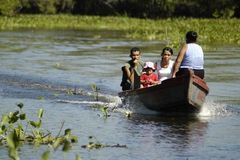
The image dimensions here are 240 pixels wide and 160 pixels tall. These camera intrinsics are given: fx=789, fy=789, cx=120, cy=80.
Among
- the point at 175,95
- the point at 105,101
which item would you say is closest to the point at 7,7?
the point at 105,101

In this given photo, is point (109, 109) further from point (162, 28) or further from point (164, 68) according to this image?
point (162, 28)

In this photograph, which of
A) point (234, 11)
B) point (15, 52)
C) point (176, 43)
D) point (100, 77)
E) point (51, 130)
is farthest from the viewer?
point (234, 11)

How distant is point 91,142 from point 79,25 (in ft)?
164

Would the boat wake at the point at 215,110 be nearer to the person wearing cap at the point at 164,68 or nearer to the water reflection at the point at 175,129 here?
the water reflection at the point at 175,129

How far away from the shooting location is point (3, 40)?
39.0 metres

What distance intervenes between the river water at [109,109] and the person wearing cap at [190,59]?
0.90 metres

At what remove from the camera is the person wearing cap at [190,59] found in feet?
48.1

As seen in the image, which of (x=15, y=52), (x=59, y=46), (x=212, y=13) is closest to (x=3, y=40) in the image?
(x=59, y=46)

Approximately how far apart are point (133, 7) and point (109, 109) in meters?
66.0

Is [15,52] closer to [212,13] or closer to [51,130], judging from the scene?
[51,130]

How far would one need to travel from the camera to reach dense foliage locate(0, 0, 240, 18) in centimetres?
7131

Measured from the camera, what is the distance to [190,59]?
14.7m

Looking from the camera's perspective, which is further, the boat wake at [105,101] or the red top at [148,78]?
the boat wake at [105,101]

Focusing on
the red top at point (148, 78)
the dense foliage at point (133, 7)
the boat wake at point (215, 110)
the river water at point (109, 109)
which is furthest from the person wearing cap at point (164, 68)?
the dense foliage at point (133, 7)
